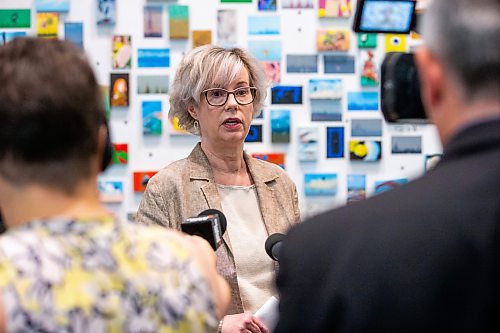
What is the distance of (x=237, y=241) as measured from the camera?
2334mm

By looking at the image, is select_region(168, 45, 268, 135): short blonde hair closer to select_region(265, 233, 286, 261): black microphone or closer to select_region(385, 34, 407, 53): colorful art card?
select_region(265, 233, 286, 261): black microphone

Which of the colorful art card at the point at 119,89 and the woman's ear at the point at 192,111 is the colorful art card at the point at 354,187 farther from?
the woman's ear at the point at 192,111

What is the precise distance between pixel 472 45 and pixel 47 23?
2.94 m

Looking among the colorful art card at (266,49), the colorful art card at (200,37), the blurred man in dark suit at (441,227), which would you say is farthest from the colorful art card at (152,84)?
the blurred man in dark suit at (441,227)

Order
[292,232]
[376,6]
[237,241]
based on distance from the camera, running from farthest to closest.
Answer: [237,241] < [376,6] < [292,232]

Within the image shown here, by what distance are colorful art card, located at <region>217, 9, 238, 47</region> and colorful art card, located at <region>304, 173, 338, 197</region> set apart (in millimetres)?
739

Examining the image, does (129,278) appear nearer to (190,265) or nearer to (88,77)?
(190,265)

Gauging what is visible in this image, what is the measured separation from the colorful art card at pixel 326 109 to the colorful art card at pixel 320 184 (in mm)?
274

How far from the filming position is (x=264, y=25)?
11.8ft

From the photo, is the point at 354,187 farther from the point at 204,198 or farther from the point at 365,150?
the point at 204,198

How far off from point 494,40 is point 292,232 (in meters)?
0.37

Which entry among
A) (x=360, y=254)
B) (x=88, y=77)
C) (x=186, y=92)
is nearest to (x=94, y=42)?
(x=186, y=92)

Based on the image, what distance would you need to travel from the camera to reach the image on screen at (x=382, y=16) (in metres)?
1.43

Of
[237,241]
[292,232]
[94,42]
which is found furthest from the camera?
[94,42]
